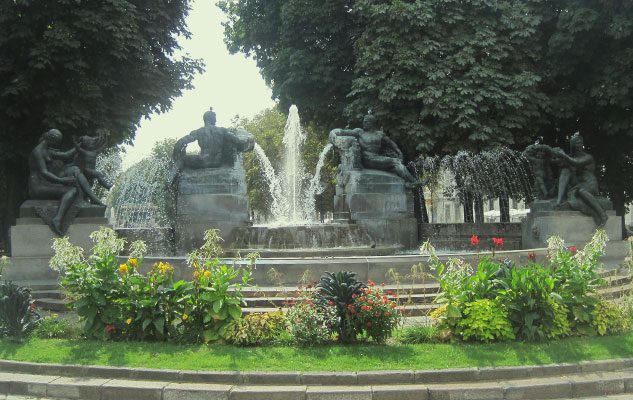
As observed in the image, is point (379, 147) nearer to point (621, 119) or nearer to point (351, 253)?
point (351, 253)

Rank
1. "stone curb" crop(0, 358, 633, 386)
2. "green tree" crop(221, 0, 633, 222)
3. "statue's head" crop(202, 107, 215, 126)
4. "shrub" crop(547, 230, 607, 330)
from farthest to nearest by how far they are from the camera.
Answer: "green tree" crop(221, 0, 633, 222), "statue's head" crop(202, 107, 215, 126), "shrub" crop(547, 230, 607, 330), "stone curb" crop(0, 358, 633, 386)

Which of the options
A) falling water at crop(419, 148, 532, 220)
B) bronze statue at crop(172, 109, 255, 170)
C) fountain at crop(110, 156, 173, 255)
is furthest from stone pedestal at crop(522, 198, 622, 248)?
fountain at crop(110, 156, 173, 255)

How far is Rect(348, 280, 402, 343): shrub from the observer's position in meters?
7.89

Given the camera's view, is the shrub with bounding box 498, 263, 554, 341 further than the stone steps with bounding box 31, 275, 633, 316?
No

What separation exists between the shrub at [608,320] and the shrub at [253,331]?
4.23 meters

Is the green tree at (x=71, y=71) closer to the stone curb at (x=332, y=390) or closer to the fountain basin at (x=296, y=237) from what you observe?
the fountain basin at (x=296, y=237)

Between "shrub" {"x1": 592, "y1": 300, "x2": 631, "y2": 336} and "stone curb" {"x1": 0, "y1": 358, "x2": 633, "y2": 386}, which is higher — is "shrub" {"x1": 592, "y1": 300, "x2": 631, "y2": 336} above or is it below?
above

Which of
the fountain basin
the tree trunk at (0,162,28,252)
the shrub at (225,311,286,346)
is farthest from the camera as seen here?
the tree trunk at (0,162,28,252)

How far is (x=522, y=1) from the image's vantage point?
2369cm

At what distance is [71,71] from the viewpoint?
20531mm

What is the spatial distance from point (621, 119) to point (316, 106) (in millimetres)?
11747

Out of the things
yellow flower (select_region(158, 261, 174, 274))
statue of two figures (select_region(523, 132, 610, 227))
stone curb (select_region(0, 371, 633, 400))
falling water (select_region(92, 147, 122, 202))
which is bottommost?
stone curb (select_region(0, 371, 633, 400))

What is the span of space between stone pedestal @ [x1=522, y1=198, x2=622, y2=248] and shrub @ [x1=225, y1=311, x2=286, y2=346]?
1025cm

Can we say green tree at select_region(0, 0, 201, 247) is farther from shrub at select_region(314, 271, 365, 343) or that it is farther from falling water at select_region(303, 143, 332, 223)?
shrub at select_region(314, 271, 365, 343)
